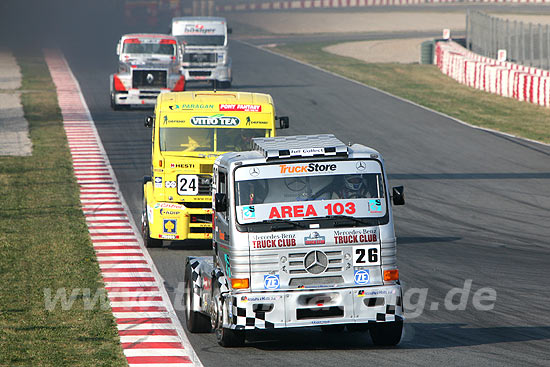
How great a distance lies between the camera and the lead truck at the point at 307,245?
12.1m

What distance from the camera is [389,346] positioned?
12672 mm

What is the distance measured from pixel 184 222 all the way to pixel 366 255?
7.35 m

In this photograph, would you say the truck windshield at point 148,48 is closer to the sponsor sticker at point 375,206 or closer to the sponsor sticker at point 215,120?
the sponsor sticker at point 215,120

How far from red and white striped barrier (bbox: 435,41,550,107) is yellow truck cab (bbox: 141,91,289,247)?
73.7ft

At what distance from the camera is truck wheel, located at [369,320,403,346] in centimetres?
1249

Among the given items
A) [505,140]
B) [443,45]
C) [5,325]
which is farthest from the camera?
[443,45]

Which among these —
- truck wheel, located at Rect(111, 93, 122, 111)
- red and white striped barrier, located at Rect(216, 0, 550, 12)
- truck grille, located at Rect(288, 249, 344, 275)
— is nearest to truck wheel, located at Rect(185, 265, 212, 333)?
truck grille, located at Rect(288, 249, 344, 275)

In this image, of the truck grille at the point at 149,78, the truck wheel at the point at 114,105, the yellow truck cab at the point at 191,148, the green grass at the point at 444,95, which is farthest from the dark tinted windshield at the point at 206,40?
the yellow truck cab at the point at 191,148

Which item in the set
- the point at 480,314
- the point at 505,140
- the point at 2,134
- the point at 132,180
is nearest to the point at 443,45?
the point at 505,140

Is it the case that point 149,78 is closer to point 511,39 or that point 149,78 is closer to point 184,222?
point 511,39

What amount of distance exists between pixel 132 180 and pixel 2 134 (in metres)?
10.1

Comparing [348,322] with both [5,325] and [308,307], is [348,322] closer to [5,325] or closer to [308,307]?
[308,307]

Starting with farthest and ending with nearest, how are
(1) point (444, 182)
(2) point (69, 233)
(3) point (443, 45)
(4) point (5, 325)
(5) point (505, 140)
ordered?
(3) point (443, 45), (5) point (505, 140), (1) point (444, 182), (2) point (69, 233), (4) point (5, 325)

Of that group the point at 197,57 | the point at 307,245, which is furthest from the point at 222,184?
the point at 197,57
